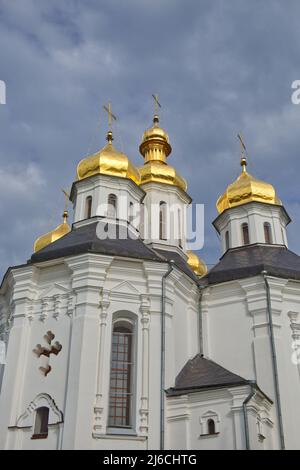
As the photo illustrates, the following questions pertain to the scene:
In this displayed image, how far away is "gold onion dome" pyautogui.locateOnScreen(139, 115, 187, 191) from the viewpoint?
2236cm

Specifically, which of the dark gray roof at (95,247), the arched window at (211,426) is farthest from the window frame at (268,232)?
the arched window at (211,426)

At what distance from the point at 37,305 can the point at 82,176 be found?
5.97 meters

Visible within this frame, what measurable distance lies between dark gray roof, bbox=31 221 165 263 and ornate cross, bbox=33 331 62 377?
2.11 m

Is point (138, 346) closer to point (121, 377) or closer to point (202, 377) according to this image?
point (121, 377)

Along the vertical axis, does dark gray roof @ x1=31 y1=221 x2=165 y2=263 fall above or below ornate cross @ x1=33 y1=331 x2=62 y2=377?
above

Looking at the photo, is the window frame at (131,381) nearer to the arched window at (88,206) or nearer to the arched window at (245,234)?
the arched window at (88,206)

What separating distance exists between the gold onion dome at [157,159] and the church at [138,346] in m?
3.64

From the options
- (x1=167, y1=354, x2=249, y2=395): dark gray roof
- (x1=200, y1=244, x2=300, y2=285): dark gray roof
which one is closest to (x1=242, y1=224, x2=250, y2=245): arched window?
(x1=200, y1=244, x2=300, y2=285): dark gray roof

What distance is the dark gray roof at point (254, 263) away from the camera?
1670 centimetres

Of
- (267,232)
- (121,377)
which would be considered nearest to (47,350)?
(121,377)

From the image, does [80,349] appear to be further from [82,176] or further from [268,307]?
[82,176]

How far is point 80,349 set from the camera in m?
13.6

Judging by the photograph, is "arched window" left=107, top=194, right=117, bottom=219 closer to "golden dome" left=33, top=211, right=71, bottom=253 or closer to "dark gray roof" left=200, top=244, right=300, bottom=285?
"dark gray roof" left=200, top=244, right=300, bottom=285
